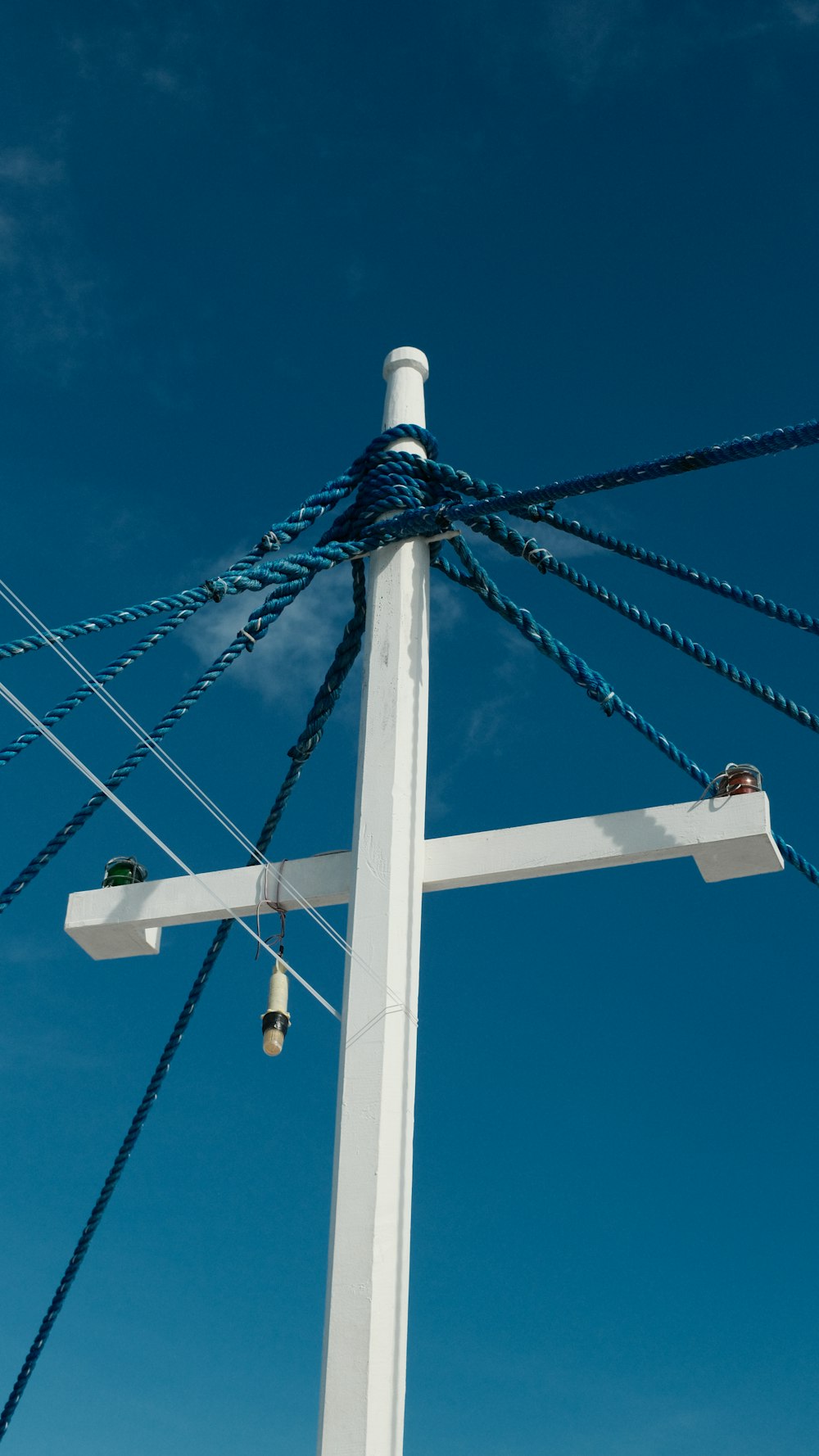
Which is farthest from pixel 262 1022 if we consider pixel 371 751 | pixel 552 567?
pixel 552 567

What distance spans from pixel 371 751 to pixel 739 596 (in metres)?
1.55

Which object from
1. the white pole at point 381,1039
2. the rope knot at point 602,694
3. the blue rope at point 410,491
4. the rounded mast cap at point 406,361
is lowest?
the white pole at point 381,1039

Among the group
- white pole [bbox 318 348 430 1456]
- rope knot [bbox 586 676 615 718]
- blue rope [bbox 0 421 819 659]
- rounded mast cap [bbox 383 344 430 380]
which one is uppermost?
rounded mast cap [bbox 383 344 430 380]

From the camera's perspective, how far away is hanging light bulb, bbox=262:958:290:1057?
18.1ft

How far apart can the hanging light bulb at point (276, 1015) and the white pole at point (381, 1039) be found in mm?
335

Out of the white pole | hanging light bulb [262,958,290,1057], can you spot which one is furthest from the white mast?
hanging light bulb [262,958,290,1057]

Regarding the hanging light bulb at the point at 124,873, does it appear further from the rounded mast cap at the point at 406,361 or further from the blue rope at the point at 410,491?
the rounded mast cap at the point at 406,361

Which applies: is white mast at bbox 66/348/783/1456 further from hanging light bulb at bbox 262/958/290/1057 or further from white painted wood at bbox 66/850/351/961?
hanging light bulb at bbox 262/958/290/1057

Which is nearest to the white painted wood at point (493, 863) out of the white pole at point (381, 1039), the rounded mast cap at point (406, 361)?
the white pole at point (381, 1039)

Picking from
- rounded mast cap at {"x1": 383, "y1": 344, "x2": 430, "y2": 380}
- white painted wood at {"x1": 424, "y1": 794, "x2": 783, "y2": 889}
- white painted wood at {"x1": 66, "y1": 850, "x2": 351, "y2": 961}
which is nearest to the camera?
white painted wood at {"x1": 424, "y1": 794, "x2": 783, "y2": 889}

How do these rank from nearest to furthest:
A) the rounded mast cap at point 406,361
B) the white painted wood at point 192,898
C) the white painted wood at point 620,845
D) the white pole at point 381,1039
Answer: the white pole at point 381,1039, the white painted wood at point 620,845, the white painted wood at point 192,898, the rounded mast cap at point 406,361

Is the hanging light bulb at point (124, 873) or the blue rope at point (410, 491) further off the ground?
the blue rope at point (410, 491)

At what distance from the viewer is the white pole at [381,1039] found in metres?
4.68

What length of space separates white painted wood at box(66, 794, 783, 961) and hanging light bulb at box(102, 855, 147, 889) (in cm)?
8
